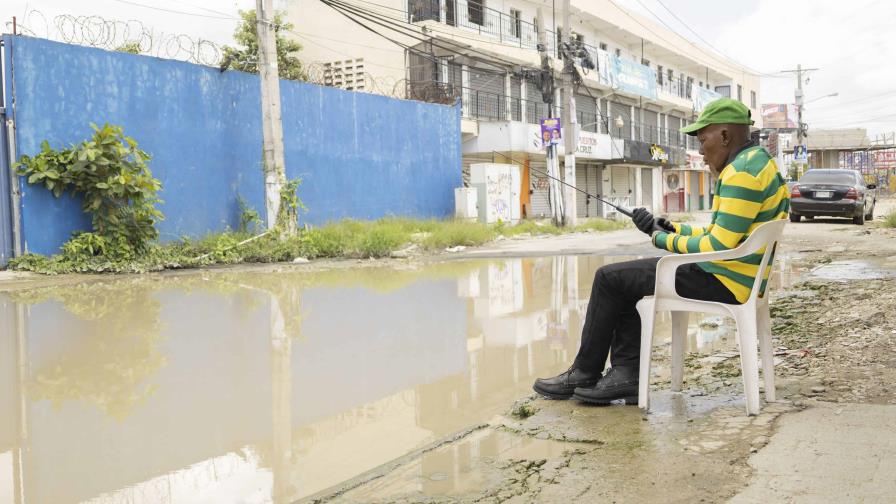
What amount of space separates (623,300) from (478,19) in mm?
25833

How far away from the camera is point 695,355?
16.4 ft

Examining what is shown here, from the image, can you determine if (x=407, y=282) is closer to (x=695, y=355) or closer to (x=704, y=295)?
(x=695, y=355)

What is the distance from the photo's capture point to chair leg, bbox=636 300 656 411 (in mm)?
3494

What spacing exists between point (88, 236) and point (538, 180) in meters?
20.1

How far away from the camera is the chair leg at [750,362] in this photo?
3.33m

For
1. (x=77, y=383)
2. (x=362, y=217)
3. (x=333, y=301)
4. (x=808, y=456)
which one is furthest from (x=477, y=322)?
(x=362, y=217)

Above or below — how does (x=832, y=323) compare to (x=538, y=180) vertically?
below

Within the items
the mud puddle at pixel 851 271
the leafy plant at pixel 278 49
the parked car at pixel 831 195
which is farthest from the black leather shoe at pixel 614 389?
the leafy plant at pixel 278 49

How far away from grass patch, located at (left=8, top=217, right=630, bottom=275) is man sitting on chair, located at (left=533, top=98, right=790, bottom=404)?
9.13 metres

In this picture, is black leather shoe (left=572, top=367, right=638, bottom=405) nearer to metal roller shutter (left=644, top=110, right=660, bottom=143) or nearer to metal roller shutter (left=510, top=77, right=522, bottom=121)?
metal roller shutter (left=510, top=77, right=522, bottom=121)

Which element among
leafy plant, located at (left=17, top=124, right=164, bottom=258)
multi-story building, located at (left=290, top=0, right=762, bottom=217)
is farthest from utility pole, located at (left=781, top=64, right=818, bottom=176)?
leafy plant, located at (left=17, top=124, right=164, bottom=258)

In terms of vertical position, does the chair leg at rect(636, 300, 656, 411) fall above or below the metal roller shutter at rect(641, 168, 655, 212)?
below

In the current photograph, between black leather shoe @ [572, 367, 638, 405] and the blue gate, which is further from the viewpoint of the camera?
the blue gate

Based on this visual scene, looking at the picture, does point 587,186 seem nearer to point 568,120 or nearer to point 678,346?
point 568,120
